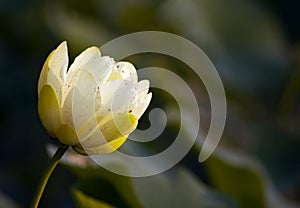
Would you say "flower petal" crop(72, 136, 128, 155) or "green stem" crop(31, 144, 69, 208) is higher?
"flower petal" crop(72, 136, 128, 155)

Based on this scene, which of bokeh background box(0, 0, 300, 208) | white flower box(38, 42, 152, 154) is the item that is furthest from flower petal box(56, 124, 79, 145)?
bokeh background box(0, 0, 300, 208)

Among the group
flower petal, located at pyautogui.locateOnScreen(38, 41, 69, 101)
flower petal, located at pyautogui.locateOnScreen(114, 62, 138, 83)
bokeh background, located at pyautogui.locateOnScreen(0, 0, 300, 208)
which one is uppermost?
bokeh background, located at pyautogui.locateOnScreen(0, 0, 300, 208)

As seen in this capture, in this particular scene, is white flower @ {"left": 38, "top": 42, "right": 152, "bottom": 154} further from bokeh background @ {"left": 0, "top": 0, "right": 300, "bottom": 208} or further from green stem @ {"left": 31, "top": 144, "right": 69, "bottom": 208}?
bokeh background @ {"left": 0, "top": 0, "right": 300, "bottom": 208}

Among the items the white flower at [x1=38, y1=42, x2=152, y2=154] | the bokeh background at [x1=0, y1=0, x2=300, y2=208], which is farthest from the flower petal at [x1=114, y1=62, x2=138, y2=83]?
the bokeh background at [x1=0, y1=0, x2=300, y2=208]

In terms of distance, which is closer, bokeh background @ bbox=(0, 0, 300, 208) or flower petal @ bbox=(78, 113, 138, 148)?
flower petal @ bbox=(78, 113, 138, 148)

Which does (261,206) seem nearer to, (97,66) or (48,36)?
(97,66)

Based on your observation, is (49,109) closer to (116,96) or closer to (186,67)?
(116,96)

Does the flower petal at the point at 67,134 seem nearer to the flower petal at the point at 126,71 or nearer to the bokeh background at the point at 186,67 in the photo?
the flower petal at the point at 126,71

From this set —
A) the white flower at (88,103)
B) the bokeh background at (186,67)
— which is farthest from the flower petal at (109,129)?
the bokeh background at (186,67)
